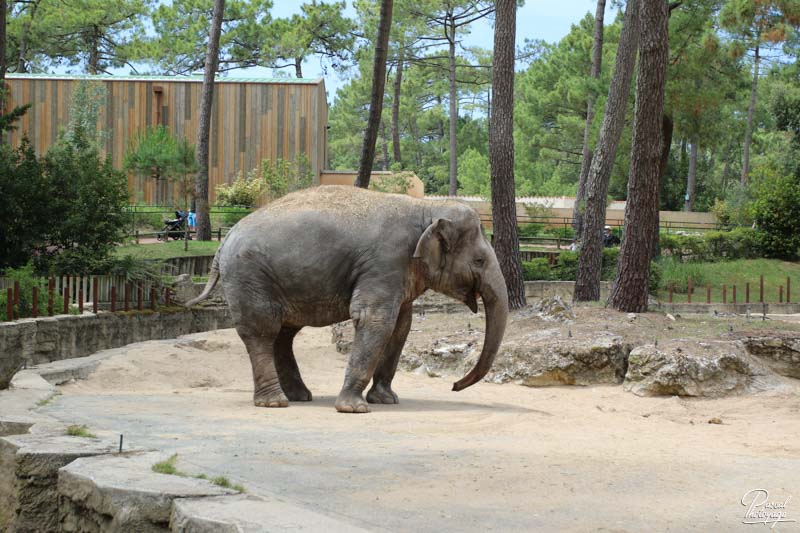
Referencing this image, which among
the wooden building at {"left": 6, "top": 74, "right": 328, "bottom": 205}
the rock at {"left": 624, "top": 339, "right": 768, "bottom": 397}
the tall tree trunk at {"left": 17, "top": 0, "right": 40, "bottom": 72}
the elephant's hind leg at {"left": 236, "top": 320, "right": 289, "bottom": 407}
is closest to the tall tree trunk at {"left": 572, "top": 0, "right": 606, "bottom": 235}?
the wooden building at {"left": 6, "top": 74, "right": 328, "bottom": 205}

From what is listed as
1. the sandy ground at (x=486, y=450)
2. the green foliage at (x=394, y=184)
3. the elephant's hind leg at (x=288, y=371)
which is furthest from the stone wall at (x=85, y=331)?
the green foliage at (x=394, y=184)

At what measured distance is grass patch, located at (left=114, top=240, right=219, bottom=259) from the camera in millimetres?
26219

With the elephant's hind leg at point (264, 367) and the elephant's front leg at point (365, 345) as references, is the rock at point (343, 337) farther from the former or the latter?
the elephant's front leg at point (365, 345)

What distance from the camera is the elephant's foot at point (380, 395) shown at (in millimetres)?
10789

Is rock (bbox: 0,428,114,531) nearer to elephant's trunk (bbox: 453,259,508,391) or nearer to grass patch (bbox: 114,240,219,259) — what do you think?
elephant's trunk (bbox: 453,259,508,391)

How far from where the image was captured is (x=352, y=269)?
10.2m

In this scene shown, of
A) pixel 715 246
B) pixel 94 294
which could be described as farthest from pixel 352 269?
pixel 715 246

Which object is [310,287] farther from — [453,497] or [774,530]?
[774,530]

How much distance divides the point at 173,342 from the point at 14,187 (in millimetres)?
4870

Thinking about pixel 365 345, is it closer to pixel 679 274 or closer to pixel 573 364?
pixel 573 364

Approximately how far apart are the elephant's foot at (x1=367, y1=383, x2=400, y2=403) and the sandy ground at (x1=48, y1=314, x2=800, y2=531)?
208 millimetres

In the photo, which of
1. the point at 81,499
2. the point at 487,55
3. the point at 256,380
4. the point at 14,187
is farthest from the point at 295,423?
the point at 487,55

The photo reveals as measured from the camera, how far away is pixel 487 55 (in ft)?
224

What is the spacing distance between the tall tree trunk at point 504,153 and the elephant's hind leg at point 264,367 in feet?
28.4
